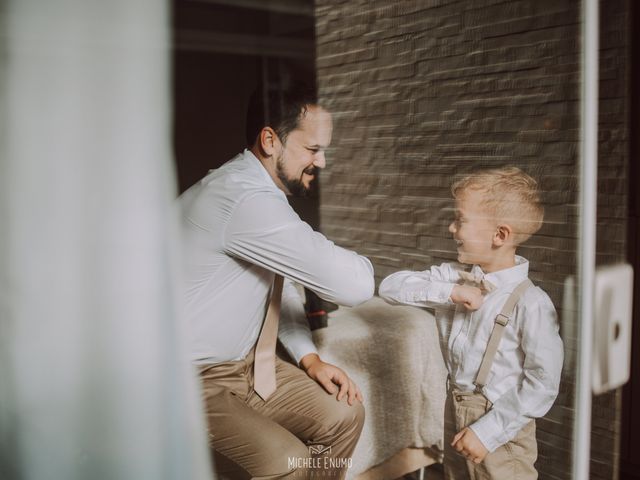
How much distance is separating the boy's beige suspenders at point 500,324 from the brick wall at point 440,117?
3 cm

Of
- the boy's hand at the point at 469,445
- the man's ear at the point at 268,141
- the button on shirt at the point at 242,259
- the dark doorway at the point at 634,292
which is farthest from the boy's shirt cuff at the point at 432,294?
the dark doorway at the point at 634,292

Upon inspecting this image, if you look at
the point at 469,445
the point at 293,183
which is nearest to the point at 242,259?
the point at 293,183

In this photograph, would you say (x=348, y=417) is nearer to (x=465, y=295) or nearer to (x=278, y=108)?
(x=465, y=295)

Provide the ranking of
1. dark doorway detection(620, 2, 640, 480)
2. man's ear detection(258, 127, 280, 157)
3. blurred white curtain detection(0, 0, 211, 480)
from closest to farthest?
blurred white curtain detection(0, 0, 211, 480) < man's ear detection(258, 127, 280, 157) < dark doorway detection(620, 2, 640, 480)

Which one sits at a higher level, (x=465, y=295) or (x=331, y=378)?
(x=465, y=295)

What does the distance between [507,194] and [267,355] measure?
467mm

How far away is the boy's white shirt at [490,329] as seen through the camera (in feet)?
3.49

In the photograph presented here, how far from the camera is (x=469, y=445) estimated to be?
1111mm

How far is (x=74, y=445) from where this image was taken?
2.96 feet

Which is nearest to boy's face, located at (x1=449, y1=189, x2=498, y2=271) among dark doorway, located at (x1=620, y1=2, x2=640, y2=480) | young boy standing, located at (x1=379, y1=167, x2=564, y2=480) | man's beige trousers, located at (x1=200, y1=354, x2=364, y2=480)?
young boy standing, located at (x1=379, y1=167, x2=564, y2=480)

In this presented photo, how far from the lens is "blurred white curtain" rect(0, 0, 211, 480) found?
0.84 meters

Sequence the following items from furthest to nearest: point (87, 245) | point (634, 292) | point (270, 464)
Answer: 1. point (634, 292)
2. point (270, 464)
3. point (87, 245)

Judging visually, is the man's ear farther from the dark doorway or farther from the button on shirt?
the dark doorway

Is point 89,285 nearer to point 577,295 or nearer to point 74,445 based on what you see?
point 74,445
